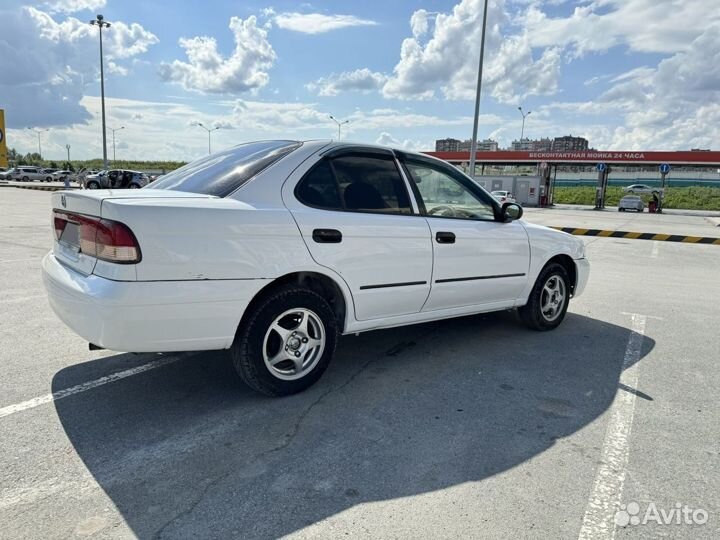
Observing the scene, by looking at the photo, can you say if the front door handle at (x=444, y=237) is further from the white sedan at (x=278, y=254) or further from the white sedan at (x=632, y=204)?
the white sedan at (x=632, y=204)

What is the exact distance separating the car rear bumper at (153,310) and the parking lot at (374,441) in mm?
549

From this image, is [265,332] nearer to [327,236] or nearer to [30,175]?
[327,236]

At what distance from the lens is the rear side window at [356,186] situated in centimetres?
362

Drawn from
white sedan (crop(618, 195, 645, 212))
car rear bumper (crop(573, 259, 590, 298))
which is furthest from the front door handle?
white sedan (crop(618, 195, 645, 212))

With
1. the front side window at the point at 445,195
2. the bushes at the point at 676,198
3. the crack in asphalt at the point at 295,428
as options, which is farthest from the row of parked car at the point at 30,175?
the front side window at the point at 445,195

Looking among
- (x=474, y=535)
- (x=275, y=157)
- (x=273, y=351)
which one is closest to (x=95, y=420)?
(x=273, y=351)

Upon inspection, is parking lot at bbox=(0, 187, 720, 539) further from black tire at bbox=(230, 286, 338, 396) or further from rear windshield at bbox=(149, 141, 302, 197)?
rear windshield at bbox=(149, 141, 302, 197)

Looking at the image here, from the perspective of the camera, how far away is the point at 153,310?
9.60ft

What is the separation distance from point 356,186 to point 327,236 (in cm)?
54

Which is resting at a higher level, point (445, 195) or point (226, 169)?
point (226, 169)

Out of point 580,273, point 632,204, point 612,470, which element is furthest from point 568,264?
point 632,204

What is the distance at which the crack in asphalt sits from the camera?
7.70ft

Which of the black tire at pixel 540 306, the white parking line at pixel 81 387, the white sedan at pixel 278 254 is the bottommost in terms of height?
the white parking line at pixel 81 387

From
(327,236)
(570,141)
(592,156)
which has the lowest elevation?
(327,236)
